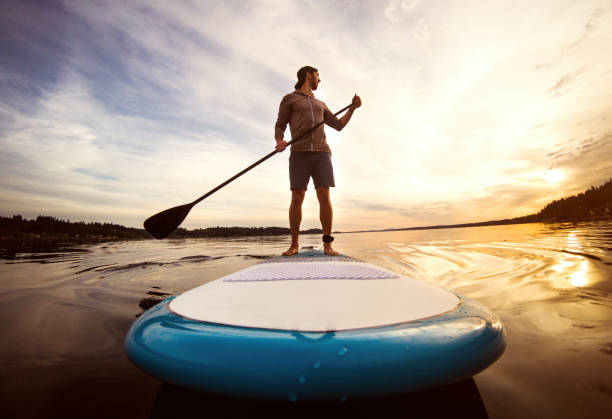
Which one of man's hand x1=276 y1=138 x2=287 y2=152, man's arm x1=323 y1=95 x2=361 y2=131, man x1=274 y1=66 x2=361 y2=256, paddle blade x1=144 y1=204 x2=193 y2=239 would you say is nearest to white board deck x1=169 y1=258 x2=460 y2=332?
man x1=274 y1=66 x2=361 y2=256

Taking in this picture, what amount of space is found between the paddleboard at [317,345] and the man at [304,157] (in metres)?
2.29

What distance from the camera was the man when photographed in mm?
3314

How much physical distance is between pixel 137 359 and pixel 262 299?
1.36ft

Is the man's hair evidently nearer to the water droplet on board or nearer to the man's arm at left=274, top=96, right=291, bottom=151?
the man's arm at left=274, top=96, right=291, bottom=151

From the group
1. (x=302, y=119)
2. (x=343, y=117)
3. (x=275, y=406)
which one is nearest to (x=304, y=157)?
(x=302, y=119)

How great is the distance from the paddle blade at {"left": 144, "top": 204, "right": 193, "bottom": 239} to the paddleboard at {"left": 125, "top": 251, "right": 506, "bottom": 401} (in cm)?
245

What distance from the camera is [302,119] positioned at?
3408 mm

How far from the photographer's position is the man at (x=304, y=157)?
3.31m

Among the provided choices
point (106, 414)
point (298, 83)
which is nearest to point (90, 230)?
point (298, 83)

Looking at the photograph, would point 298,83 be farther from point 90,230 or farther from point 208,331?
point 90,230

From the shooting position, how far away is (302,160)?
336 centimetres

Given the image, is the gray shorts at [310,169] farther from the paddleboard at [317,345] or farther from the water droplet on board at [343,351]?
the water droplet on board at [343,351]

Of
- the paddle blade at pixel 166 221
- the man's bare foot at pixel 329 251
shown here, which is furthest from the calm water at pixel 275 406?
the man's bare foot at pixel 329 251

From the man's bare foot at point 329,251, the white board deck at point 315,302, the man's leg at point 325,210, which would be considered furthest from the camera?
the man's leg at point 325,210
